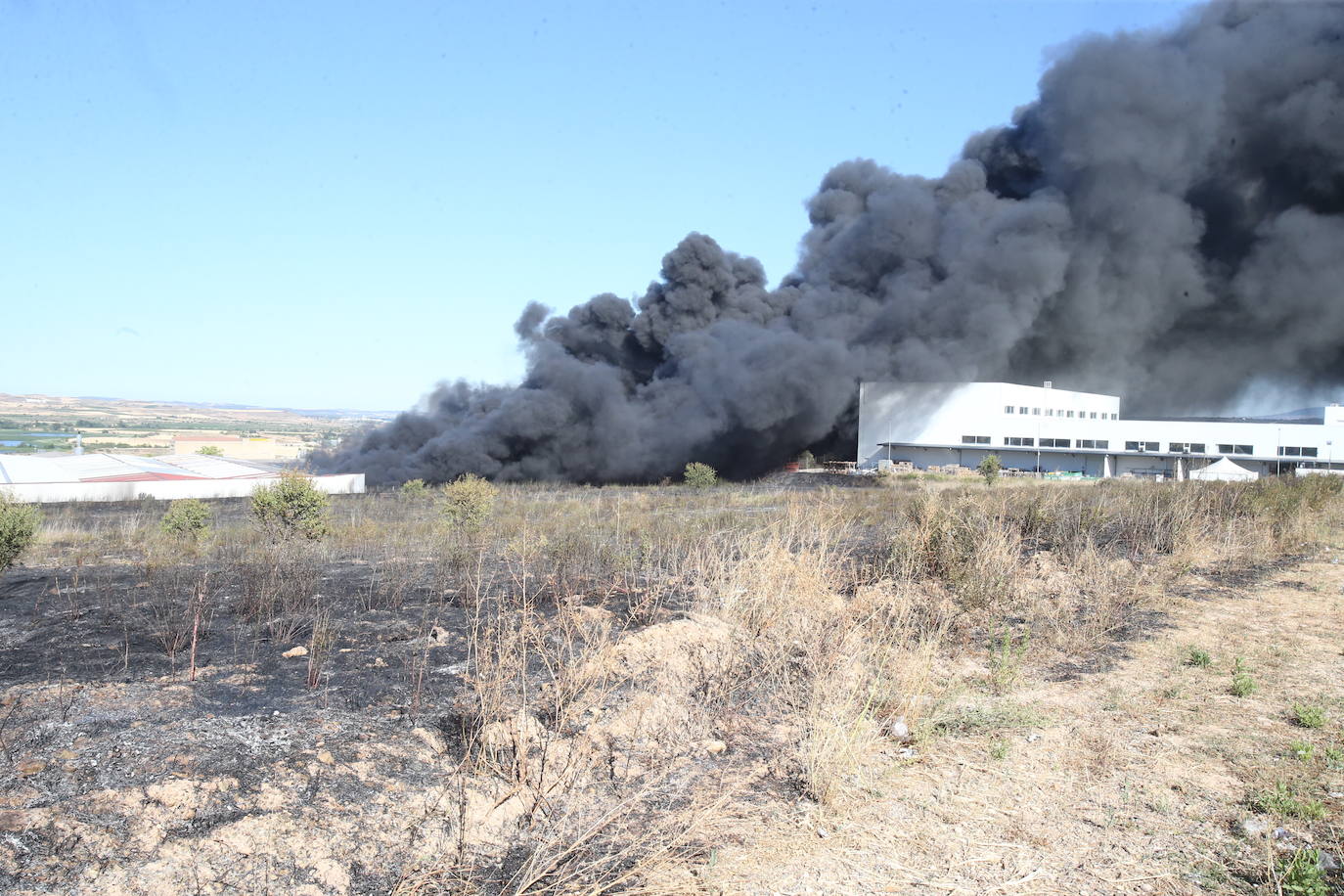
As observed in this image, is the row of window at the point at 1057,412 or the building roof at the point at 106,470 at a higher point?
the row of window at the point at 1057,412

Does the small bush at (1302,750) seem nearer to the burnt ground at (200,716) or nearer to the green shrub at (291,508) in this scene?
the burnt ground at (200,716)

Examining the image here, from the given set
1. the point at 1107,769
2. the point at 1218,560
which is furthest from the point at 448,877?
the point at 1218,560

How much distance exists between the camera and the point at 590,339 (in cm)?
4819

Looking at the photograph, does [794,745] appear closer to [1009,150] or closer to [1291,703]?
[1291,703]

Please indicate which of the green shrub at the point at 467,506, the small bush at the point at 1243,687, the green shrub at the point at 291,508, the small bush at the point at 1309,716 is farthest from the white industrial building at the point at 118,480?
the small bush at the point at 1309,716

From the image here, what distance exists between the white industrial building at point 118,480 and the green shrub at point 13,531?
45.8 ft

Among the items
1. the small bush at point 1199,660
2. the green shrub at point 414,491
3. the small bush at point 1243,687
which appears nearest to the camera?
the small bush at point 1243,687

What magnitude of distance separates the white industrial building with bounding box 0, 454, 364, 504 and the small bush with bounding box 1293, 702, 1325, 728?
78.9 ft

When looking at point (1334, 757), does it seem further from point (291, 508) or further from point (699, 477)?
point (699, 477)

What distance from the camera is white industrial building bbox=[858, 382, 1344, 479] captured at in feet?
133

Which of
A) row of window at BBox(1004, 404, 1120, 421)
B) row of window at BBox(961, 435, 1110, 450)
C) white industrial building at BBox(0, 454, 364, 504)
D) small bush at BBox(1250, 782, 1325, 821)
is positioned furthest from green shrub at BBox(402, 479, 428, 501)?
row of window at BBox(1004, 404, 1120, 421)

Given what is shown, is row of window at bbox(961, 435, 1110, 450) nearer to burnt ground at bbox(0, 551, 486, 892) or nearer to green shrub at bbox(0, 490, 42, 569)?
burnt ground at bbox(0, 551, 486, 892)

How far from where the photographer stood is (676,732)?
552cm

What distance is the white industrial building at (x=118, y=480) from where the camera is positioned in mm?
28188
